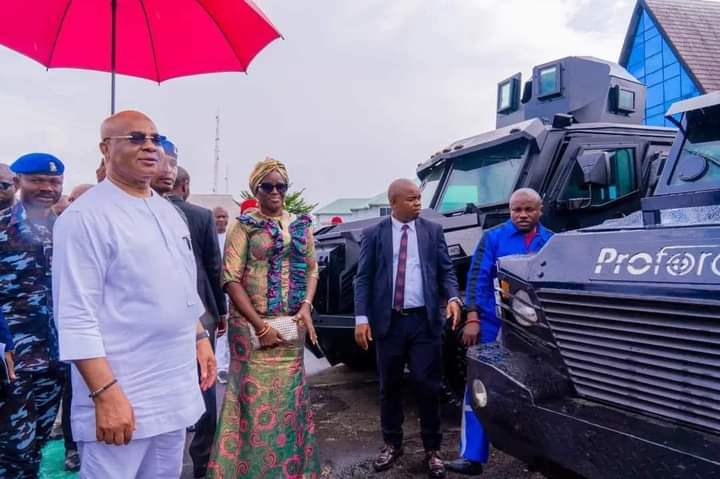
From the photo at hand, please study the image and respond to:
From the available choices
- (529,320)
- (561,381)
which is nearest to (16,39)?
(529,320)

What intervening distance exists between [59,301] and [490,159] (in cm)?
412

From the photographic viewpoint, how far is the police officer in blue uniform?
8.02 feet

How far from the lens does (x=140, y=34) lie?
3090mm

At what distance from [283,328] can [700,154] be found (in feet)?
8.00

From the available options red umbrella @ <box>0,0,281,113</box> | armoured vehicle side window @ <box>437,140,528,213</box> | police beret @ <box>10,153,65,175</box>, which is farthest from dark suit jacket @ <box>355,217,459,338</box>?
police beret @ <box>10,153,65,175</box>

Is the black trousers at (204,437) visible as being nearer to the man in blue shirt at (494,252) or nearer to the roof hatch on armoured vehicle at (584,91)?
the man in blue shirt at (494,252)

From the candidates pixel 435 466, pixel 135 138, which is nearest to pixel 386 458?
pixel 435 466

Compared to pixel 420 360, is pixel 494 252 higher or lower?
higher

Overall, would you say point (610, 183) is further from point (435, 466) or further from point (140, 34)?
point (140, 34)

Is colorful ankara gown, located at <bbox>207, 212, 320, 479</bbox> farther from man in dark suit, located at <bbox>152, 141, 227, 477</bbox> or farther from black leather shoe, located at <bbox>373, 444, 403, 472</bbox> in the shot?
black leather shoe, located at <bbox>373, 444, 403, 472</bbox>

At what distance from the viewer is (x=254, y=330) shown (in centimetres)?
279

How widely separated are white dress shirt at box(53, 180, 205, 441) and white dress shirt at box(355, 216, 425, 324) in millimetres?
1696

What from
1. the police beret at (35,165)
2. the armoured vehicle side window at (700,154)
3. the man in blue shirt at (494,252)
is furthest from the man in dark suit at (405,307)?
the police beret at (35,165)

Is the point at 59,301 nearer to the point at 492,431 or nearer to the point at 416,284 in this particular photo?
the point at 492,431
